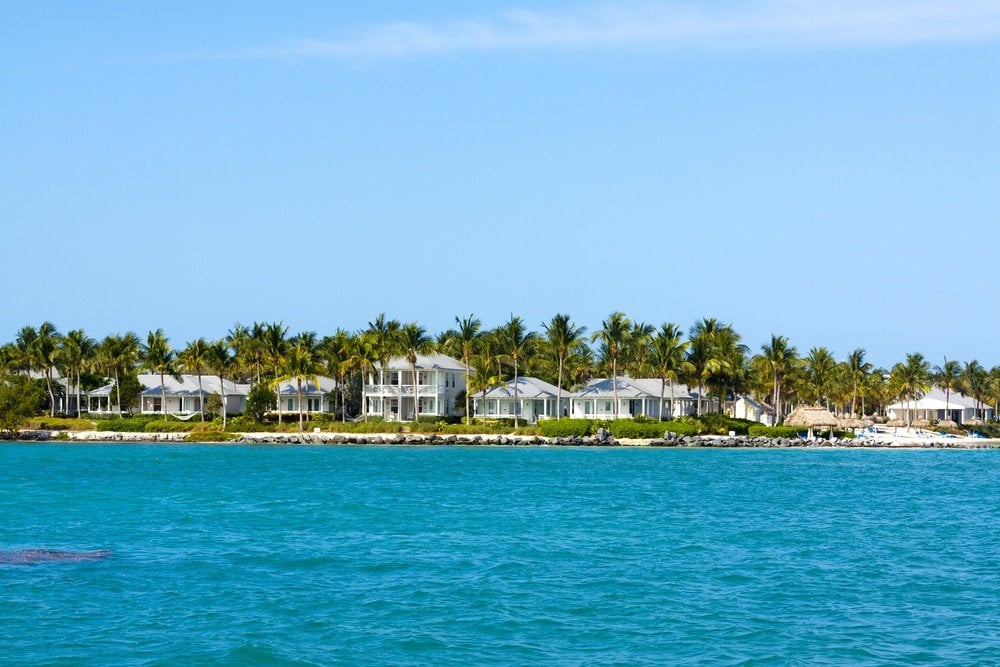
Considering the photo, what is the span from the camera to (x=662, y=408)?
103062 millimetres

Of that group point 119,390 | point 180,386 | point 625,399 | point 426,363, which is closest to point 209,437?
point 119,390

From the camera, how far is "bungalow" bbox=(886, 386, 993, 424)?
437ft

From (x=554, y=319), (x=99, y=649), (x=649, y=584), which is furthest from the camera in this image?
(x=554, y=319)

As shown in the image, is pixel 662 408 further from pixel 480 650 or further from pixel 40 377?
pixel 480 650

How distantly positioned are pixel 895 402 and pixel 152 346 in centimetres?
8467

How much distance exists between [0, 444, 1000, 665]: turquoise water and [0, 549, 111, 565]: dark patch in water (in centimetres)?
69

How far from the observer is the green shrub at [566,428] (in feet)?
312

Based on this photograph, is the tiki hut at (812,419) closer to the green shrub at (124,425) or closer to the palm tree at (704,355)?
the palm tree at (704,355)

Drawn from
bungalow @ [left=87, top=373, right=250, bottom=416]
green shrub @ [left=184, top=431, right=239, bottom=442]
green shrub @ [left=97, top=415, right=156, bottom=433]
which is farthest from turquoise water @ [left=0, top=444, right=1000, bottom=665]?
bungalow @ [left=87, top=373, right=250, bottom=416]

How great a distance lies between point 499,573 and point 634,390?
Result: 255 feet

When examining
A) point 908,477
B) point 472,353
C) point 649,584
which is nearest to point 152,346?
point 472,353

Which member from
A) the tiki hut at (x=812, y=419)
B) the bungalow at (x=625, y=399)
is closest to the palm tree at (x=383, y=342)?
the bungalow at (x=625, y=399)

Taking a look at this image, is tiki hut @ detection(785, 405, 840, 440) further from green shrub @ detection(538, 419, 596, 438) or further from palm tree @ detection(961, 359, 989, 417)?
palm tree @ detection(961, 359, 989, 417)

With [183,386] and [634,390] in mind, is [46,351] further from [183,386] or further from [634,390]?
[634,390]
